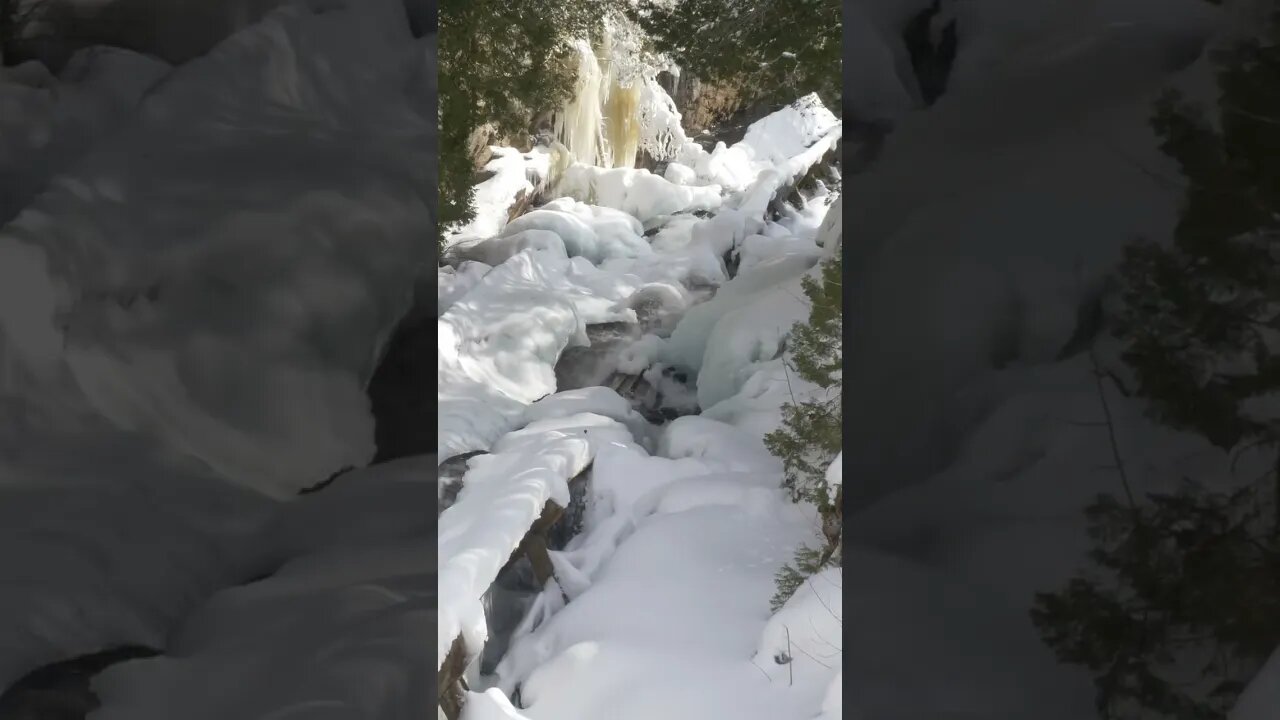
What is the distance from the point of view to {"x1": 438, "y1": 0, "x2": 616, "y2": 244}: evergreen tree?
1796 mm

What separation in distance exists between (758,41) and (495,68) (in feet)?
1.95

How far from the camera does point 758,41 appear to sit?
1792 millimetres

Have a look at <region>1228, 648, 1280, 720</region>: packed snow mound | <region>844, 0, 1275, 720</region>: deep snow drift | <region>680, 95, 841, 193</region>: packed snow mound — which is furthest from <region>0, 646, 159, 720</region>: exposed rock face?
<region>680, 95, 841, 193</region>: packed snow mound

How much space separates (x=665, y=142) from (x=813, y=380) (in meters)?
1.01

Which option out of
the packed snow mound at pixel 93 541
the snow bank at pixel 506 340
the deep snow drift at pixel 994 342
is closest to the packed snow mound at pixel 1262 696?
the deep snow drift at pixel 994 342

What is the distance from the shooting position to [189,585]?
635mm

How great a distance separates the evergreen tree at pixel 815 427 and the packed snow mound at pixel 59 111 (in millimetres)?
1690

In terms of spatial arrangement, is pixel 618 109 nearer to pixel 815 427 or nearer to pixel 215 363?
pixel 815 427

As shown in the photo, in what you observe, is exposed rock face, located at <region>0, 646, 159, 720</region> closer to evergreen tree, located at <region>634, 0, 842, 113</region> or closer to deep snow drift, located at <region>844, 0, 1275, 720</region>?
deep snow drift, located at <region>844, 0, 1275, 720</region>

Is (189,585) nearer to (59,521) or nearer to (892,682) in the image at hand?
(59,521)

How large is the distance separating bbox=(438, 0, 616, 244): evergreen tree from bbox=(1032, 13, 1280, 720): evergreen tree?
139 cm

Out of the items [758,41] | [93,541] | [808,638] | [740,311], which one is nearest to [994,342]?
[93,541]

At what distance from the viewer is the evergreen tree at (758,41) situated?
1.73m

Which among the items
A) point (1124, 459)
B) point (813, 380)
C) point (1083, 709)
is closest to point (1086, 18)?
point (1124, 459)
